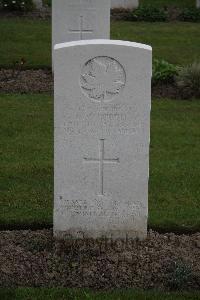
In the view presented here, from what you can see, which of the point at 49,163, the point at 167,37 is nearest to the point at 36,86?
the point at 49,163

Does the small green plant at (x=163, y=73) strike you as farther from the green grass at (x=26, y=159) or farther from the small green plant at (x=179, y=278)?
the small green plant at (x=179, y=278)

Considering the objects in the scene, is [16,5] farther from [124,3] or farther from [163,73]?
[163,73]

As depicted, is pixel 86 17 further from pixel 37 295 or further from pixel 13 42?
pixel 37 295

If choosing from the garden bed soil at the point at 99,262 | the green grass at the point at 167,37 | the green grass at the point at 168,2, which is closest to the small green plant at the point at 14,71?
the green grass at the point at 167,37

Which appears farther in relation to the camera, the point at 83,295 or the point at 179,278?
the point at 179,278

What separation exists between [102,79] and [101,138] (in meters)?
0.47

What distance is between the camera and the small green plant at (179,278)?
5645 mm

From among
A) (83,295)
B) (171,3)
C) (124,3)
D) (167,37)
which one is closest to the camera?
(83,295)

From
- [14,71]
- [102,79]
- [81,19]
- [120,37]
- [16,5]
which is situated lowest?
[14,71]

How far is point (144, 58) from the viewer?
592 cm

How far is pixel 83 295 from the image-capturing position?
5.47 m

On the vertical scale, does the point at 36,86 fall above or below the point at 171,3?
below

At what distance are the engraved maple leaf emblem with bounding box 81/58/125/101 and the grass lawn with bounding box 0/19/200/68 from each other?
25.8 feet

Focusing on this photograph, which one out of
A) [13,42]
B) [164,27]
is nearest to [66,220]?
[13,42]
